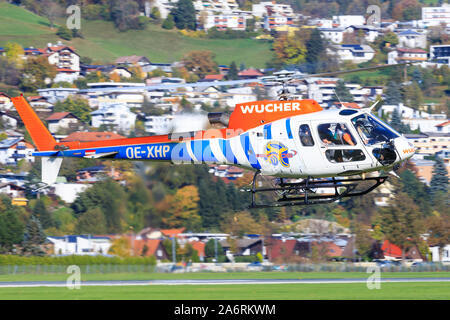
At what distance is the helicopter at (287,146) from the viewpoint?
2270 centimetres

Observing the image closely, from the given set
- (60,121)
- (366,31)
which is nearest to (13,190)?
(60,121)

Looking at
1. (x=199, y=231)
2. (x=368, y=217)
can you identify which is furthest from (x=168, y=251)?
(x=368, y=217)

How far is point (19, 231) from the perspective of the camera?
5506 centimetres

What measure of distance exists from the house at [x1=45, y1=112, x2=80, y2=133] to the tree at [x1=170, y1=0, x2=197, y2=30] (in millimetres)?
59900

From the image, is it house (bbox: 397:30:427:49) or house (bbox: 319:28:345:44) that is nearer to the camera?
house (bbox: 319:28:345:44)

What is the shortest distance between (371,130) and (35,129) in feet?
34.5

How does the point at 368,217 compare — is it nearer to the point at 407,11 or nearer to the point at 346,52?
the point at 346,52

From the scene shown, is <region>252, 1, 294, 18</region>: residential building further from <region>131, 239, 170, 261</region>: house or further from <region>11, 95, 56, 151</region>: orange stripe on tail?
<region>11, 95, 56, 151</region>: orange stripe on tail

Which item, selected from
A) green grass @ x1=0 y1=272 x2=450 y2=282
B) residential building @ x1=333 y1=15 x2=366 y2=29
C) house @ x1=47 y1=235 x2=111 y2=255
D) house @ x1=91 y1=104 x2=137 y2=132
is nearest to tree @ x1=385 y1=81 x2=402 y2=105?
house @ x1=91 y1=104 x2=137 y2=132

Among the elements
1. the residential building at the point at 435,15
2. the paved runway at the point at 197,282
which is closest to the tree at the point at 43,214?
the paved runway at the point at 197,282

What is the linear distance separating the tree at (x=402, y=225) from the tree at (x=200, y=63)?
243ft

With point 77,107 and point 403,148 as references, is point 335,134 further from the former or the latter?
point 77,107

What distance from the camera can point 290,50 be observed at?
13638 centimetres

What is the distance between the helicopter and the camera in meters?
22.7
